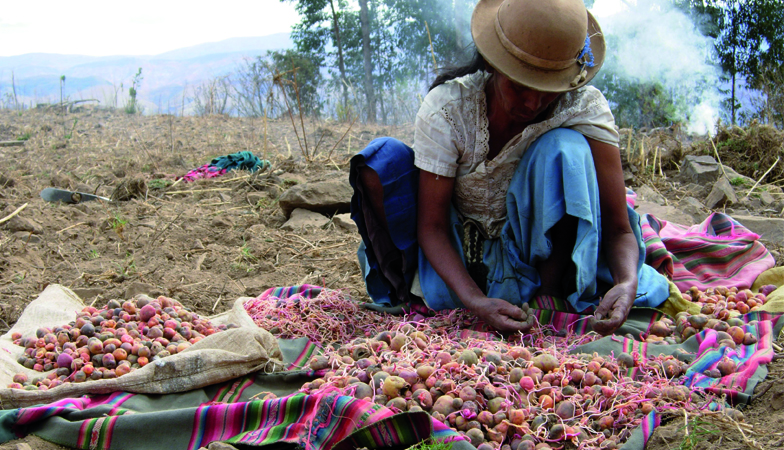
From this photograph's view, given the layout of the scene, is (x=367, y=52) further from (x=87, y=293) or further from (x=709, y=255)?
(x=709, y=255)

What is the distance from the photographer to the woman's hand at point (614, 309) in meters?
1.94

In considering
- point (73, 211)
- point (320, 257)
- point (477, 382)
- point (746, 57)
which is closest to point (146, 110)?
point (73, 211)

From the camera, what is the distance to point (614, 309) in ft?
6.49

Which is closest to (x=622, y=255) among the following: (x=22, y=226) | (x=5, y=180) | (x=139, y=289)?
(x=139, y=289)

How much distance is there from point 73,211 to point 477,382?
3.72 meters

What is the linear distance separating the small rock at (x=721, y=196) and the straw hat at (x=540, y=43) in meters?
2.90

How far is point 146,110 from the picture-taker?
1185 centimetres

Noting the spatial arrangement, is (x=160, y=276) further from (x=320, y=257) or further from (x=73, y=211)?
(x=73, y=211)

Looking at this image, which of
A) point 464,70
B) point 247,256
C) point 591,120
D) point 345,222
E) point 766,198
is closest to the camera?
point 591,120

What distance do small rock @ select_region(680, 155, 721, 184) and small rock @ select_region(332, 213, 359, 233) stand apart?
3212 millimetres

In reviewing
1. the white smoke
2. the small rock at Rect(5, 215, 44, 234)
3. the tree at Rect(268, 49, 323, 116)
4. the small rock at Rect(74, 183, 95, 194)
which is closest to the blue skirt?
the small rock at Rect(5, 215, 44, 234)

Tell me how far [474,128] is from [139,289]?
1.81m

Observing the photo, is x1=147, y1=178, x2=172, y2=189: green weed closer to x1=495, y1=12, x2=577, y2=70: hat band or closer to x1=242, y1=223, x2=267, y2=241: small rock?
x1=242, y1=223, x2=267, y2=241: small rock

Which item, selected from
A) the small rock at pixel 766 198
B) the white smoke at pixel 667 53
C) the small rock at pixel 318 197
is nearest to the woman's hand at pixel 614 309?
the small rock at pixel 318 197
